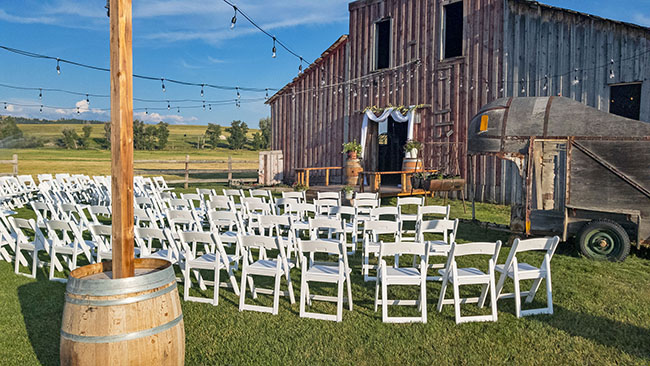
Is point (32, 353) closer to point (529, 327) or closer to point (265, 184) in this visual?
point (529, 327)

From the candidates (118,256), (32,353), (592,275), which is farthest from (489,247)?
(32,353)

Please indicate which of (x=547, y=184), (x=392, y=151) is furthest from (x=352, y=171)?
(x=547, y=184)

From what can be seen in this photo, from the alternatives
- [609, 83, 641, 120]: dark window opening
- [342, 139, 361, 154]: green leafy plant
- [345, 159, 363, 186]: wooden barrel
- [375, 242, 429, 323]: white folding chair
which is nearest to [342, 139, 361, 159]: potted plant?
[342, 139, 361, 154]: green leafy plant

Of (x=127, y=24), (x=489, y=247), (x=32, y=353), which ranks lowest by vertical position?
(x=32, y=353)

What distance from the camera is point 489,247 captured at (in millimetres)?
4754

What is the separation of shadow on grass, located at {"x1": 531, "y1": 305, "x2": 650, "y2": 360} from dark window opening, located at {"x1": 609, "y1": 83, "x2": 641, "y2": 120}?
854 cm

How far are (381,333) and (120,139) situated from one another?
2.84m

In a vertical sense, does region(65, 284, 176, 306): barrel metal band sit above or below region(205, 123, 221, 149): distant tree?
below

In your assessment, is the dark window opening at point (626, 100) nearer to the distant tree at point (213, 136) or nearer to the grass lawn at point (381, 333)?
the grass lawn at point (381, 333)

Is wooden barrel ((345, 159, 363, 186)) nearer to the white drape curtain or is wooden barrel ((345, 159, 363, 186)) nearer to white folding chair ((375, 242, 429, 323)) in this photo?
the white drape curtain

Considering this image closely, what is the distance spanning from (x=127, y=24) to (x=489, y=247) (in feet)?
12.6

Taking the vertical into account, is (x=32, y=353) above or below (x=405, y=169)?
below

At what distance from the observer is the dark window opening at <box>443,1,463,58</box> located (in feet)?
47.8

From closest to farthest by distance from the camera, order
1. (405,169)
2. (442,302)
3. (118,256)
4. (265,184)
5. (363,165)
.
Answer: (118,256)
(442,302)
(405,169)
(363,165)
(265,184)
